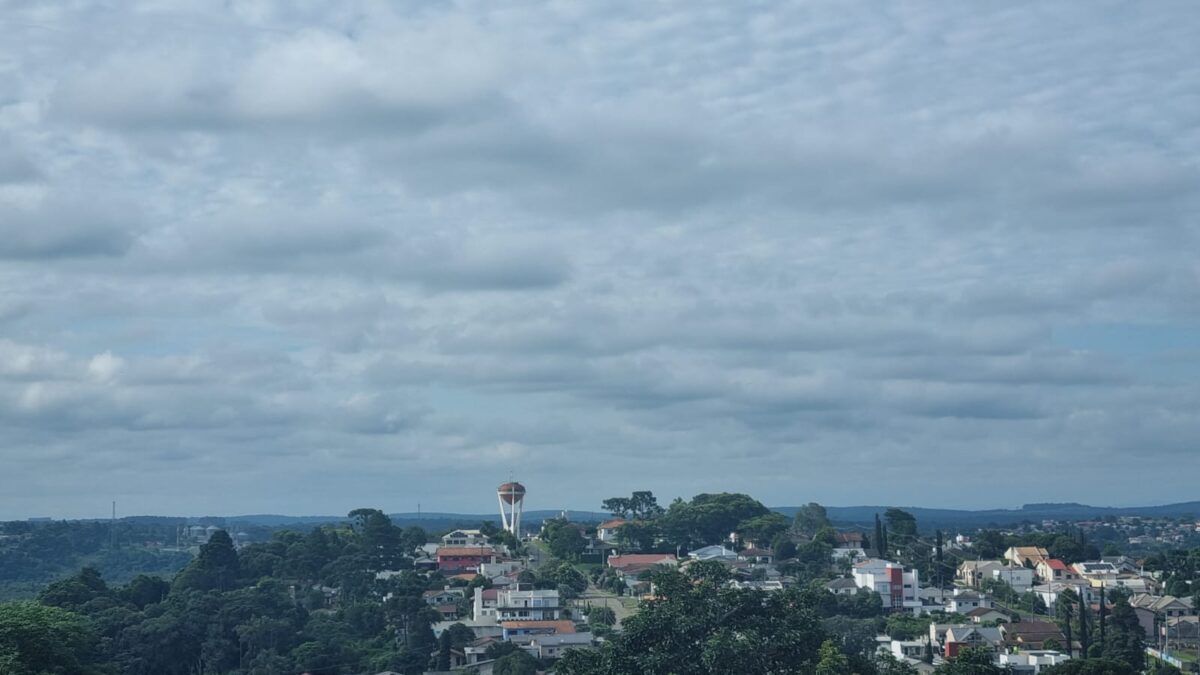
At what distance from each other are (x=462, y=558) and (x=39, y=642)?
4516cm

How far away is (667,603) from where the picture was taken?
144 feet

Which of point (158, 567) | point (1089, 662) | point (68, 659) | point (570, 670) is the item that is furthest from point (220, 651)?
point (158, 567)

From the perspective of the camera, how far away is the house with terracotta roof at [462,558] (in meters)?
88.5

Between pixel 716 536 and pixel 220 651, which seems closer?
pixel 220 651

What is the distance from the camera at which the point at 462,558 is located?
90000mm

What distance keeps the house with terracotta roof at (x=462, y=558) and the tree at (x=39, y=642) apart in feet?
126

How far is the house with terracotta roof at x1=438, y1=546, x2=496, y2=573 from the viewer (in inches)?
3483

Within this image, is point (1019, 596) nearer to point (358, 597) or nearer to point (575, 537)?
point (575, 537)

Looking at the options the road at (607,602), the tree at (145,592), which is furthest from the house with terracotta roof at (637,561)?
the tree at (145,592)

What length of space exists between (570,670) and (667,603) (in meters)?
4.25

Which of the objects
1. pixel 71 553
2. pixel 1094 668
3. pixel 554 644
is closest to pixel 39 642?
pixel 554 644

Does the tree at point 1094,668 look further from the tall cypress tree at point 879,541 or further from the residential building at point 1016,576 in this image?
the tall cypress tree at point 879,541

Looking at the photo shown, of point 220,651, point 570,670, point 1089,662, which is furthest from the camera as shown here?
point 220,651

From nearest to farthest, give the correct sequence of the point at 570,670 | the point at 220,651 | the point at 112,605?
1. the point at 570,670
2. the point at 220,651
3. the point at 112,605
